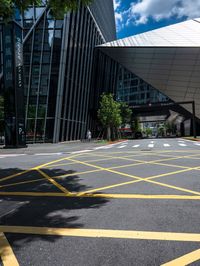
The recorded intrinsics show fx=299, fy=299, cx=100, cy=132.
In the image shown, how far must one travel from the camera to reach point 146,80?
64938mm

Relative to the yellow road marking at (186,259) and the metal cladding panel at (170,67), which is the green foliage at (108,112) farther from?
the yellow road marking at (186,259)

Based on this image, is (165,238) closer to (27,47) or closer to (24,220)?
(24,220)

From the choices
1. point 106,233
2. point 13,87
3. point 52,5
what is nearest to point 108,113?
point 13,87

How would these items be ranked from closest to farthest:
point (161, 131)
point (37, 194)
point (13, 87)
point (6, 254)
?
1. point (6, 254)
2. point (37, 194)
3. point (13, 87)
4. point (161, 131)

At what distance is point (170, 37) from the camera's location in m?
63.3

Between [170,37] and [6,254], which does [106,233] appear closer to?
[6,254]

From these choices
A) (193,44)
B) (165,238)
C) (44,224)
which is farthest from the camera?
(193,44)

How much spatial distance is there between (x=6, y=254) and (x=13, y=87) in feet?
78.1

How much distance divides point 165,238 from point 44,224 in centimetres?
201

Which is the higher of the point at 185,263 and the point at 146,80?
the point at 146,80

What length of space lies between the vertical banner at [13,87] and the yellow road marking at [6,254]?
22.1m

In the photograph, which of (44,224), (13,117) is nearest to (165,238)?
(44,224)

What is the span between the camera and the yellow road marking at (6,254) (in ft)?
11.8

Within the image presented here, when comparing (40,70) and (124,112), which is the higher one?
(40,70)
